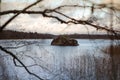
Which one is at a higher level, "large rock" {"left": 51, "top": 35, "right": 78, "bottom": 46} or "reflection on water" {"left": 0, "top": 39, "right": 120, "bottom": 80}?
"large rock" {"left": 51, "top": 35, "right": 78, "bottom": 46}

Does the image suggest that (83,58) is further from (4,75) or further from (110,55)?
(4,75)

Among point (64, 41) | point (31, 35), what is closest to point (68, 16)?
point (64, 41)

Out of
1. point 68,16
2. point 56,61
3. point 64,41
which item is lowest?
point 56,61

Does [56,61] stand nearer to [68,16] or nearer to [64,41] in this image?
[64,41]

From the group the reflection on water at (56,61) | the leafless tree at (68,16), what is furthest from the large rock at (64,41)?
the leafless tree at (68,16)

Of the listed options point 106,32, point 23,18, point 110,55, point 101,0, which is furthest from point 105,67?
point 23,18

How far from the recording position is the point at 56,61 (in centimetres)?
262

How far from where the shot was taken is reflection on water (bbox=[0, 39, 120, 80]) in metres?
2.61

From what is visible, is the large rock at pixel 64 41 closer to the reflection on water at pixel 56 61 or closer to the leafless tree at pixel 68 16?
the reflection on water at pixel 56 61

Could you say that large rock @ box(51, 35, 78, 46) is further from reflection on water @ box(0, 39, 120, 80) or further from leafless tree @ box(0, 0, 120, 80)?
leafless tree @ box(0, 0, 120, 80)

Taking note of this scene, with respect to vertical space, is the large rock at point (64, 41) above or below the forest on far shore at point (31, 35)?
below

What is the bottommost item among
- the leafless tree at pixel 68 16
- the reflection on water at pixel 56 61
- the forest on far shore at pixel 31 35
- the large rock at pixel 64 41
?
the reflection on water at pixel 56 61

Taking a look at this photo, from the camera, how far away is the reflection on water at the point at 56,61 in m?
2.61

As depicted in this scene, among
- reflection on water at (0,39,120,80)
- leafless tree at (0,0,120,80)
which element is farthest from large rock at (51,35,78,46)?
leafless tree at (0,0,120,80)
